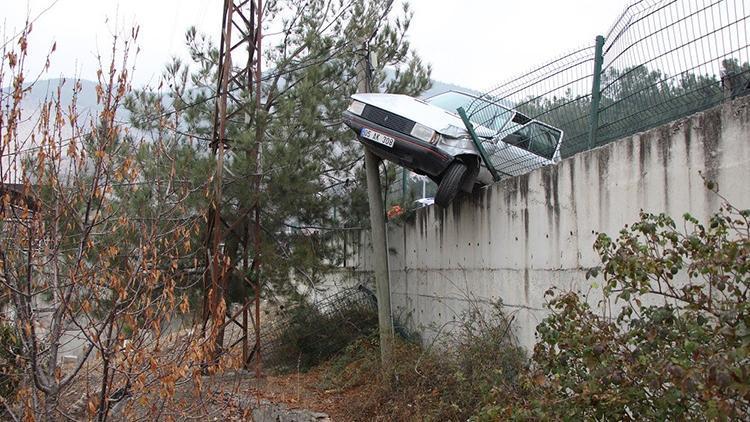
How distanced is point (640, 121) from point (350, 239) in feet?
22.4

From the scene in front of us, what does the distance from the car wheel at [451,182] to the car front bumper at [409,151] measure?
10 centimetres

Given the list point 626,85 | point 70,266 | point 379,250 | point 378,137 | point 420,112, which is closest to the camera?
point 70,266

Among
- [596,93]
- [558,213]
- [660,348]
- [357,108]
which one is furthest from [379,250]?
[660,348]

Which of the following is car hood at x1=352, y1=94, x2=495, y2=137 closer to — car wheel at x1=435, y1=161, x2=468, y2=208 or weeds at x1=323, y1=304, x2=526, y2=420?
car wheel at x1=435, y1=161, x2=468, y2=208

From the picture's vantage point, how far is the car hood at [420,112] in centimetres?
803

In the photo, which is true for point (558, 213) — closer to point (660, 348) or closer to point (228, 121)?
point (660, 348)

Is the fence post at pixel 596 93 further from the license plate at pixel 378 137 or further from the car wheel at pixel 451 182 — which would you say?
the license plate at pixel 378 137

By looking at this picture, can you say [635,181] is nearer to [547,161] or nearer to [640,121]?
[640,121]

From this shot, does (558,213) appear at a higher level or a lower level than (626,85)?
lower

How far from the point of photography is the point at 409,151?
799 centimetres

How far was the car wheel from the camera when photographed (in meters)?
7.63

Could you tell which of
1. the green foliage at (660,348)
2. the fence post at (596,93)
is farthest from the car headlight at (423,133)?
the green foliage at (660,348)

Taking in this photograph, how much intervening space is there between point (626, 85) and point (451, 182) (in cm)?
249

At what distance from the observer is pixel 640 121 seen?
17.7 feet
